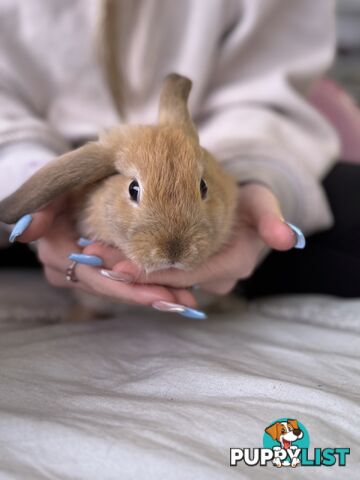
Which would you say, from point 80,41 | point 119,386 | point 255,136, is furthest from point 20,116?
point 119,386

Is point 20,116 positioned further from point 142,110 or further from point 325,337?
point 325,337

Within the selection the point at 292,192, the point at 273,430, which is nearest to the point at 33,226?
the point at 273,430

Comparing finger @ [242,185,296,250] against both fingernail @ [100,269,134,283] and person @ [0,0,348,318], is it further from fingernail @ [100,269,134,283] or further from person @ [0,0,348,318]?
fingernail @ [100,269,134,283]

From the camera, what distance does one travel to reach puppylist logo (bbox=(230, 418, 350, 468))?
66 cm

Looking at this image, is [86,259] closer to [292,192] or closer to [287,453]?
[287,453]

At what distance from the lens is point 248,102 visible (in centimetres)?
146

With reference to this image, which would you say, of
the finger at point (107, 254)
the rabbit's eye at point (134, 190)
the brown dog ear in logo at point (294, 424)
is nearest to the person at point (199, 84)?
the finger at point (107, 254)

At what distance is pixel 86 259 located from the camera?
91 centimetres

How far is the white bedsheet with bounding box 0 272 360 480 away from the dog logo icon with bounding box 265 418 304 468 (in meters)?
0.01

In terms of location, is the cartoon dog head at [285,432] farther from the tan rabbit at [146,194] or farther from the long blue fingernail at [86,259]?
the long blue fingernail at [86,259]

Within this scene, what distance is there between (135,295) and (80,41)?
71 cm

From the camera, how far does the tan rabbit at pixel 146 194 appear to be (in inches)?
32.4

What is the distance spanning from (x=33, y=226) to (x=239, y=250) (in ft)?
1.24

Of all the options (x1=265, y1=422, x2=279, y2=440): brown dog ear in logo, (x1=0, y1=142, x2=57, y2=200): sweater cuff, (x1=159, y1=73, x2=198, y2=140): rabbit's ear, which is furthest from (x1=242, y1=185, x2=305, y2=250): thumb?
(x1=0, y1=142, x2=57, y2=200): sweater cuff
